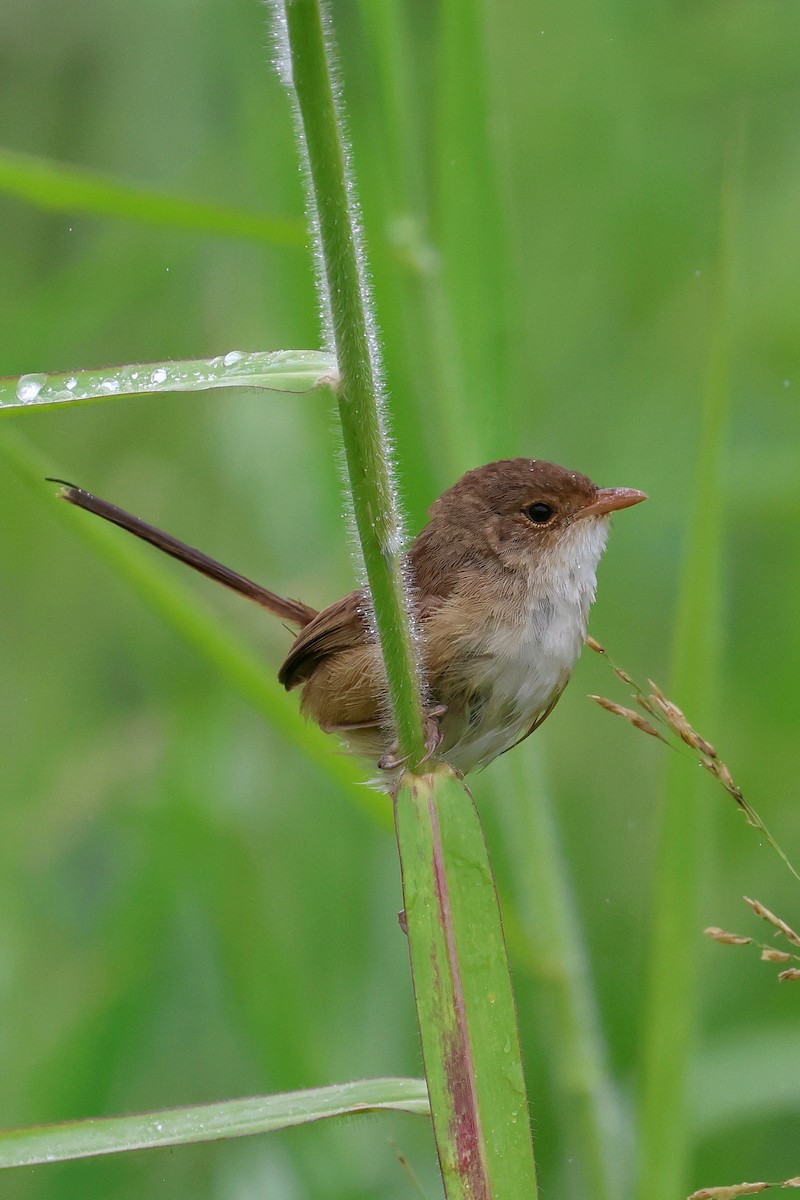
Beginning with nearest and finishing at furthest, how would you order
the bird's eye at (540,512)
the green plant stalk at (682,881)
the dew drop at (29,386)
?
the dew drop at (29,386) < the green plant stalk at (682,881) < the bird's eye at (540,512)

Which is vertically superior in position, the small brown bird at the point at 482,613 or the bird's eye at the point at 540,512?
the bird's eye at the point at 540,512

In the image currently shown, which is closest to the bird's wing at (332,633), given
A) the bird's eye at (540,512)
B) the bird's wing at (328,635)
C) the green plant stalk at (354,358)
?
the bird's wing at (328,635)

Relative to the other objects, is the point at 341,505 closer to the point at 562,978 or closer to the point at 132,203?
the point at 132,203

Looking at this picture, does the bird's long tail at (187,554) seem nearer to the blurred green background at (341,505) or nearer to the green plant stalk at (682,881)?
the blurred green background at (341,505)

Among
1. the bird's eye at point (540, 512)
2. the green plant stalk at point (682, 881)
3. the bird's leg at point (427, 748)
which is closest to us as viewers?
the bird's leg at point (427, 748)

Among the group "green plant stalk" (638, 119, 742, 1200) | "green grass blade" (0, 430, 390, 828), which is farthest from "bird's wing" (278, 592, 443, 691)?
"green plant stalk" (638, 119, 742, 1200)

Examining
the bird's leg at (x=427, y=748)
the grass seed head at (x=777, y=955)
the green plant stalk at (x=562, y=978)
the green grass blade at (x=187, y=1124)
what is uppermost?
the bird's leg at (x=427, y=748)
